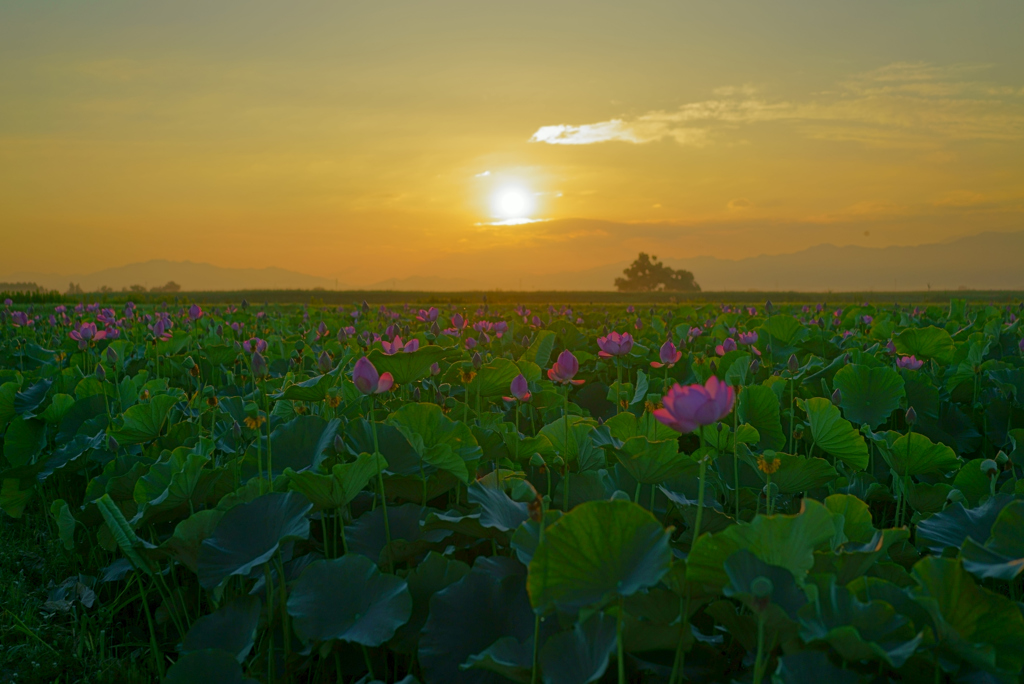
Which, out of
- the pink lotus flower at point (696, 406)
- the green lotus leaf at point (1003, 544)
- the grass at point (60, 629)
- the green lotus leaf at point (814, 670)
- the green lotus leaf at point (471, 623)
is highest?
the pink lotus flower at point (696, 406)

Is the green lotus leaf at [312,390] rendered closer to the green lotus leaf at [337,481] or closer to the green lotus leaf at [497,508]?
the green lotus leaf at [337,481]

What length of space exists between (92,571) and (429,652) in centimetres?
152

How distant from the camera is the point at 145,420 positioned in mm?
2125

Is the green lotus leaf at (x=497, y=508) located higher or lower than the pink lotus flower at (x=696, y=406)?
lower

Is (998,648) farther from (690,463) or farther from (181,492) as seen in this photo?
(181,492)

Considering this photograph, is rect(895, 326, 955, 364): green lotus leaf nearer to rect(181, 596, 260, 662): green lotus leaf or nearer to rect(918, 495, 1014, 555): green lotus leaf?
rect(918, 495, 1014, 555): green lotus leaf

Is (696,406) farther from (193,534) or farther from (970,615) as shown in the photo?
(193,534)

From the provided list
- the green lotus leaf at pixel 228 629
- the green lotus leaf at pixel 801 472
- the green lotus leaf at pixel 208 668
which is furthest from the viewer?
the green lotus leaf at pixel 801 472

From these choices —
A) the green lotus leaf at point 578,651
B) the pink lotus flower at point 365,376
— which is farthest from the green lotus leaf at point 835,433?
the pink lotus flower at point 365,376

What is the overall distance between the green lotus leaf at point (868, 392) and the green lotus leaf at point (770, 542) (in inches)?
60.5

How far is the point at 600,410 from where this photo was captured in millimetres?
3211

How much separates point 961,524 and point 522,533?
1.00m

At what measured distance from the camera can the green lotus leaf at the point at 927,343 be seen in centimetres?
343

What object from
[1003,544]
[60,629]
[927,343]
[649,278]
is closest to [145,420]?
[60,629]
